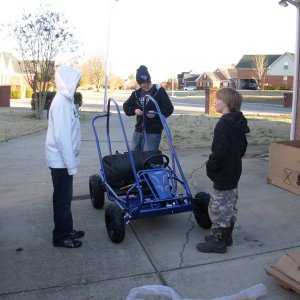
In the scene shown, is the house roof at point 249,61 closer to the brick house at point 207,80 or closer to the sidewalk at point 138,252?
the brick house at point 207,80

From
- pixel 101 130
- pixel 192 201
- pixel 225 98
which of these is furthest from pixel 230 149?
pixel 101 130

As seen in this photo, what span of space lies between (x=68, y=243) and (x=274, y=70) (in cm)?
7843

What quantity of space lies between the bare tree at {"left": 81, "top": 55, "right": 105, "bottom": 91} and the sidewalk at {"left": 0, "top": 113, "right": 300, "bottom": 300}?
64372 millimetres

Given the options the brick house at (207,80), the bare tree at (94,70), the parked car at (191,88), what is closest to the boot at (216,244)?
the bare tree at (94,70)

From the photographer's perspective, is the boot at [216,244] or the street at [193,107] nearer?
the boot at [216,244]

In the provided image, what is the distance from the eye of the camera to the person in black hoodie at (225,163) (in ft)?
12.8

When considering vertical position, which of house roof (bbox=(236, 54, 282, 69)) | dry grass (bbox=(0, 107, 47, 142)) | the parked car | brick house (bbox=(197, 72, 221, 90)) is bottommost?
dry grass (bbox=(0, 107, 47, 142))

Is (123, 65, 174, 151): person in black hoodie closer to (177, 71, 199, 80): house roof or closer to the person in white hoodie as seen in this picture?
the person in white hoodie

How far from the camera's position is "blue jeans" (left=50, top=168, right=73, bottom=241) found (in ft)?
13.7

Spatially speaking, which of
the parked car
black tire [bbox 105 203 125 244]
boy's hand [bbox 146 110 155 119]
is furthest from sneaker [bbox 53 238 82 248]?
the parked car

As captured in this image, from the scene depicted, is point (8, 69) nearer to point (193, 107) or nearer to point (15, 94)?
point (15, 94)

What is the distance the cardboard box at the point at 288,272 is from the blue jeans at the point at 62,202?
1.96m

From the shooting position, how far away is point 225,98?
3.98 m

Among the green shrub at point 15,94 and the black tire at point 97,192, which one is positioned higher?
the green shrub at point 15,94
